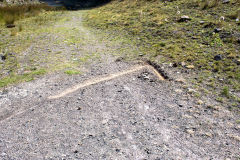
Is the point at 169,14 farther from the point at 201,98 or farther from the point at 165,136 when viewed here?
the point at 165,136

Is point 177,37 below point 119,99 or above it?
above

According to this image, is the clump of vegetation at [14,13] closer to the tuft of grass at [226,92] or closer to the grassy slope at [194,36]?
the grassy slope at [194,36]

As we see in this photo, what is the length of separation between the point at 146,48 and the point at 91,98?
4.61 m

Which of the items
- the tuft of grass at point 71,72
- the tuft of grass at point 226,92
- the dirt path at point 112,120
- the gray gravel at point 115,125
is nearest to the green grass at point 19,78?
the dirt path at point 112,120

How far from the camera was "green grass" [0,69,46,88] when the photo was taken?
7.40m

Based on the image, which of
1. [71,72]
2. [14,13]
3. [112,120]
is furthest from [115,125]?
[14,13]

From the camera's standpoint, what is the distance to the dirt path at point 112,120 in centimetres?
438

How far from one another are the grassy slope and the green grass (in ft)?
15.8

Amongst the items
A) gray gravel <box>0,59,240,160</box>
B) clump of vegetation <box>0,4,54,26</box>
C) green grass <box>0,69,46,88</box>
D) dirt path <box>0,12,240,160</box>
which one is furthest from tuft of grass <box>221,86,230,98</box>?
clump of vegetation <box>0,4,54,26</box>

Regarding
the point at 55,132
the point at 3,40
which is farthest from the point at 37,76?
the point at 3,40

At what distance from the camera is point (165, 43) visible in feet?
32.1

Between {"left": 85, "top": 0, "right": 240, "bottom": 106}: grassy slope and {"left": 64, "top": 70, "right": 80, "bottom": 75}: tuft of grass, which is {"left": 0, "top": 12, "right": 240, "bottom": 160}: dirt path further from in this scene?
Result: {"left": 85, "top": 0, "right": 240, "bottom": 106}: grassy slope

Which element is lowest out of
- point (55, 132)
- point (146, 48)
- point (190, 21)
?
point (55, 132)

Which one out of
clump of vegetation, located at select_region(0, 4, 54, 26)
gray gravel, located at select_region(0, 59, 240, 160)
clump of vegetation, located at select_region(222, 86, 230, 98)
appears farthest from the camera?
clump of vegetation, located at select_region(0, 4, 54, 26)
